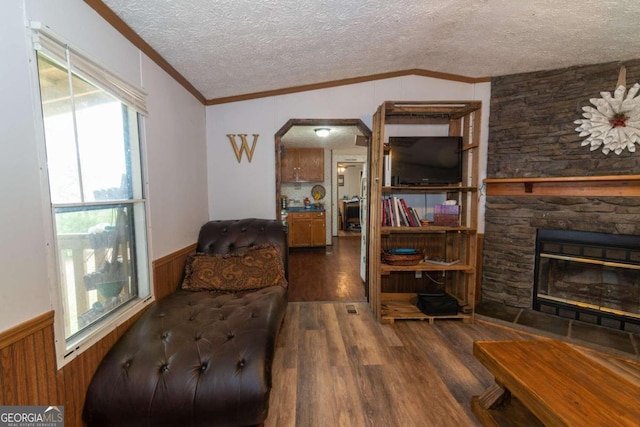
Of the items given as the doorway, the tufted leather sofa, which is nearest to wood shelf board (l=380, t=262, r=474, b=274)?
the doorway

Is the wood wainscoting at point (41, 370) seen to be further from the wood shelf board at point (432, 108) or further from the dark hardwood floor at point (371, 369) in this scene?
the wood shelf board at point (432, 108)

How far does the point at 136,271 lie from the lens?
A: 1.78 meters

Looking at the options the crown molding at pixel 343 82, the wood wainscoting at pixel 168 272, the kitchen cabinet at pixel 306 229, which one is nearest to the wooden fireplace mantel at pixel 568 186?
the crown molding at pixel 343 82

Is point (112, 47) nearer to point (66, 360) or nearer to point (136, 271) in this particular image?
point (136, 271)

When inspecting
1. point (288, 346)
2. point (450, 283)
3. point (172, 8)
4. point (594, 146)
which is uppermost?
point (172, 8)

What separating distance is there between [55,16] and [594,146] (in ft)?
12.0

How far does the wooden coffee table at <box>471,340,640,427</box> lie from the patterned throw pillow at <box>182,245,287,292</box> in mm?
1526

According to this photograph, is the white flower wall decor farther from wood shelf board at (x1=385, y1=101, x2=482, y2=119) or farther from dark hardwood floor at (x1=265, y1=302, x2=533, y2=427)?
dark hardwood floor at (x1=265, y1=302, x2=533, y2=427)

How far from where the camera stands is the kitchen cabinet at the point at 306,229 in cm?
575

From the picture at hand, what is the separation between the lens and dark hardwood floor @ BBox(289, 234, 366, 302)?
3178 millimetres

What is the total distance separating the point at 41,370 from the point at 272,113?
2.55 meters

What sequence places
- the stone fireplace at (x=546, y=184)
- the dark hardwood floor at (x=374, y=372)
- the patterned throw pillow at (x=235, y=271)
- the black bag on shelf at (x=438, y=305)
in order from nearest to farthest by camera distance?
the dark hardwood floor at (x=374, y=372) < the patterned throw pillow at (x=235, y=271) < the stone fireplace at (x=546, y=184) < the black bag on shelf at (x=438, y=305)

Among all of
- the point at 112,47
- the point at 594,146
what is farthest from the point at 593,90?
the point at 112,47

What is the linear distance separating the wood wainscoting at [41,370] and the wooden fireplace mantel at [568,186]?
3309 millimetres
